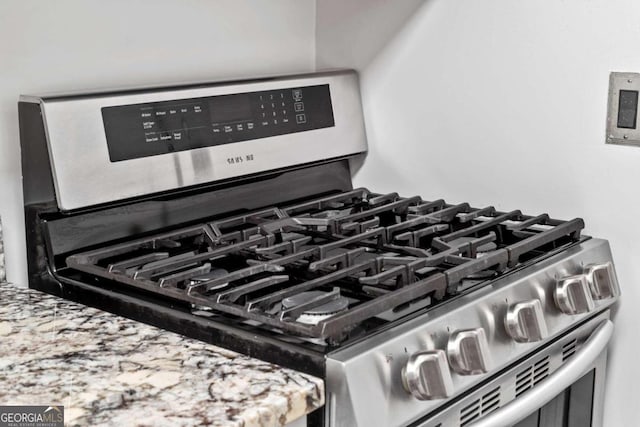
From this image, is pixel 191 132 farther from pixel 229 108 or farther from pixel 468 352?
pixel 468 352

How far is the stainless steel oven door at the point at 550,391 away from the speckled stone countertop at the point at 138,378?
243 mm

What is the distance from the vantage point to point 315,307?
1.08 metres

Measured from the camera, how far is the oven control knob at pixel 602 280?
1390 mm

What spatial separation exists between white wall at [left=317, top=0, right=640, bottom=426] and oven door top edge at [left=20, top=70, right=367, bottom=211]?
87mm

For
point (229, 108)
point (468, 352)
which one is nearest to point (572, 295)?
point (468, 352)

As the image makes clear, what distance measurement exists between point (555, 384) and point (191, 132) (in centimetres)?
71

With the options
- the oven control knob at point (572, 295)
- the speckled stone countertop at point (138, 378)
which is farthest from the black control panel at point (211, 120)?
the oven control knob at point (572, 295)

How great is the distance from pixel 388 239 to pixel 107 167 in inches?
17.8

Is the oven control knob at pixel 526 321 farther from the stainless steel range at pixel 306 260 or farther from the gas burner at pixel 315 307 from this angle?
the gas burner at pixel 315 307

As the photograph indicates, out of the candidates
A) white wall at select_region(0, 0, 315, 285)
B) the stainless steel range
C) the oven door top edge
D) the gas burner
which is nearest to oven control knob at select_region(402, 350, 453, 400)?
the stainless steel range

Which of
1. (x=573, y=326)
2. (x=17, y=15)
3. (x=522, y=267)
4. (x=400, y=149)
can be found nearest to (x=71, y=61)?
(x=17, y=15)

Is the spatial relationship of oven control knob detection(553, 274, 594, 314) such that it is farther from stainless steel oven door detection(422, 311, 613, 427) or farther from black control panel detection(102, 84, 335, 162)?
black control panel detection(102, 84, 335, 162)

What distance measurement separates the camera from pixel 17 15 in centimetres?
132

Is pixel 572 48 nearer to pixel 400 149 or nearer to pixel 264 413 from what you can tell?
pixel 400 149
